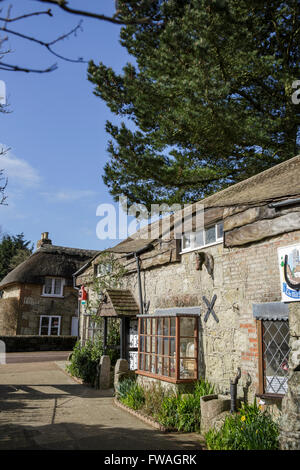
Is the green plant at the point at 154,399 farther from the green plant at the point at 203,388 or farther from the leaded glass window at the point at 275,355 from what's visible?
the leaded glass window at the point at 275,355

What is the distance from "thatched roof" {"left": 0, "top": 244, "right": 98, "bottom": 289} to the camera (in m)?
25.8

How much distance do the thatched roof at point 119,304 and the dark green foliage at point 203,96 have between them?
5.05 metres

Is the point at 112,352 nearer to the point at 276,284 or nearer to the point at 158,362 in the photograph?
the point at 158,362

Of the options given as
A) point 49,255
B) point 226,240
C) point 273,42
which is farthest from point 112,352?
point 49,255

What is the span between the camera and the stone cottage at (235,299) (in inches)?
238

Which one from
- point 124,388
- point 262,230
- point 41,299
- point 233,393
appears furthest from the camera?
point 41,299

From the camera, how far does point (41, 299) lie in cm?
2606

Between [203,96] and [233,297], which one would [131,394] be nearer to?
[233,297]

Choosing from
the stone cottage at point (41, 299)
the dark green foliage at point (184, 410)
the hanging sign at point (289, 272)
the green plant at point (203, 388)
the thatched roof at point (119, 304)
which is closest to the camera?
the hanging sign at point (289, 272)

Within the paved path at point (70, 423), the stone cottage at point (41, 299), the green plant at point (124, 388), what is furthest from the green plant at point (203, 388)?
the stone cottage at point (41, 299)

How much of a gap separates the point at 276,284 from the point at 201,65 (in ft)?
24.8

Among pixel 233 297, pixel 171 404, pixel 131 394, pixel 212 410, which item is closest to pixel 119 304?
pixel 131 394

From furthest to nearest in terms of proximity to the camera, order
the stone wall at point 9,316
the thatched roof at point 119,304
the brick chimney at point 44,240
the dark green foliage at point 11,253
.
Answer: the dark green foliage at point 11,253 → the brick chimney at point 44,240 → the stone wall at point 9,316 → the thatched roof at point 119,304

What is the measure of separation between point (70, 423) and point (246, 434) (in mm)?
3430
